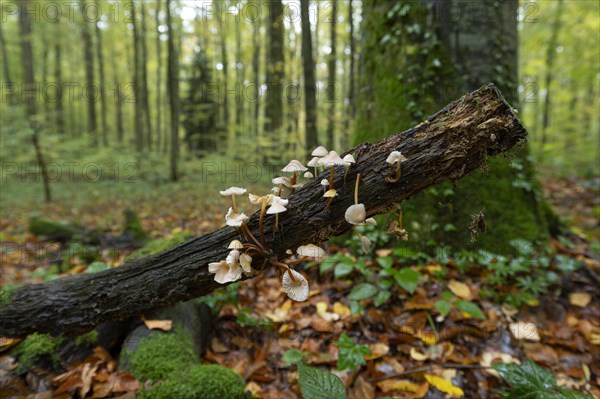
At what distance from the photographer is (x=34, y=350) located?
2.08 meters

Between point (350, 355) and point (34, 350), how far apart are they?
2.03 m

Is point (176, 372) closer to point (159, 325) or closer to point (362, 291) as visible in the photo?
point (159, 325)

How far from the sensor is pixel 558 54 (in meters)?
12.2

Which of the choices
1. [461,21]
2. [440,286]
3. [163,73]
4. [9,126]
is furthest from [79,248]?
[163,73]

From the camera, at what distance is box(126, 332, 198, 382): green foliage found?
2.04 m

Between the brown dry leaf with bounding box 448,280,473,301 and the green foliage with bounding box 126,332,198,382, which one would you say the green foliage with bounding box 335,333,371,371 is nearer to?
the green foliage with bounding box 126,332,198,382

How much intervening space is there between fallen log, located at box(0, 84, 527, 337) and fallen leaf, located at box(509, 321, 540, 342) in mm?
1791

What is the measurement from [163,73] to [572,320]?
31483 mm

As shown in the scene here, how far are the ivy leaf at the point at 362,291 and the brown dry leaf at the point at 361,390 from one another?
0.66 metres

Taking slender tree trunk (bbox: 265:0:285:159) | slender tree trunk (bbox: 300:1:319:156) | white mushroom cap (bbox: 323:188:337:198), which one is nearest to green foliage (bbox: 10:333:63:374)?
white mushroom cap (bbox: 323:188:337:198)

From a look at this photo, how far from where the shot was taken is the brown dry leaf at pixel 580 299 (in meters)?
2.82

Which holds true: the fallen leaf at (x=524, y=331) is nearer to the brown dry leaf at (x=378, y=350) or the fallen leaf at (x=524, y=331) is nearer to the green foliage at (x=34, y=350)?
the brown dry leaf at (x=378, y=350)

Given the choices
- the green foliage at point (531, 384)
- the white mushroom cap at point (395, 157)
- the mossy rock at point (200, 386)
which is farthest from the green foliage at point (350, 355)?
the white mushroom cap at point (395, 157)

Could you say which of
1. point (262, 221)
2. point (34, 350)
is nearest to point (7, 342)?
point (34, 350)
